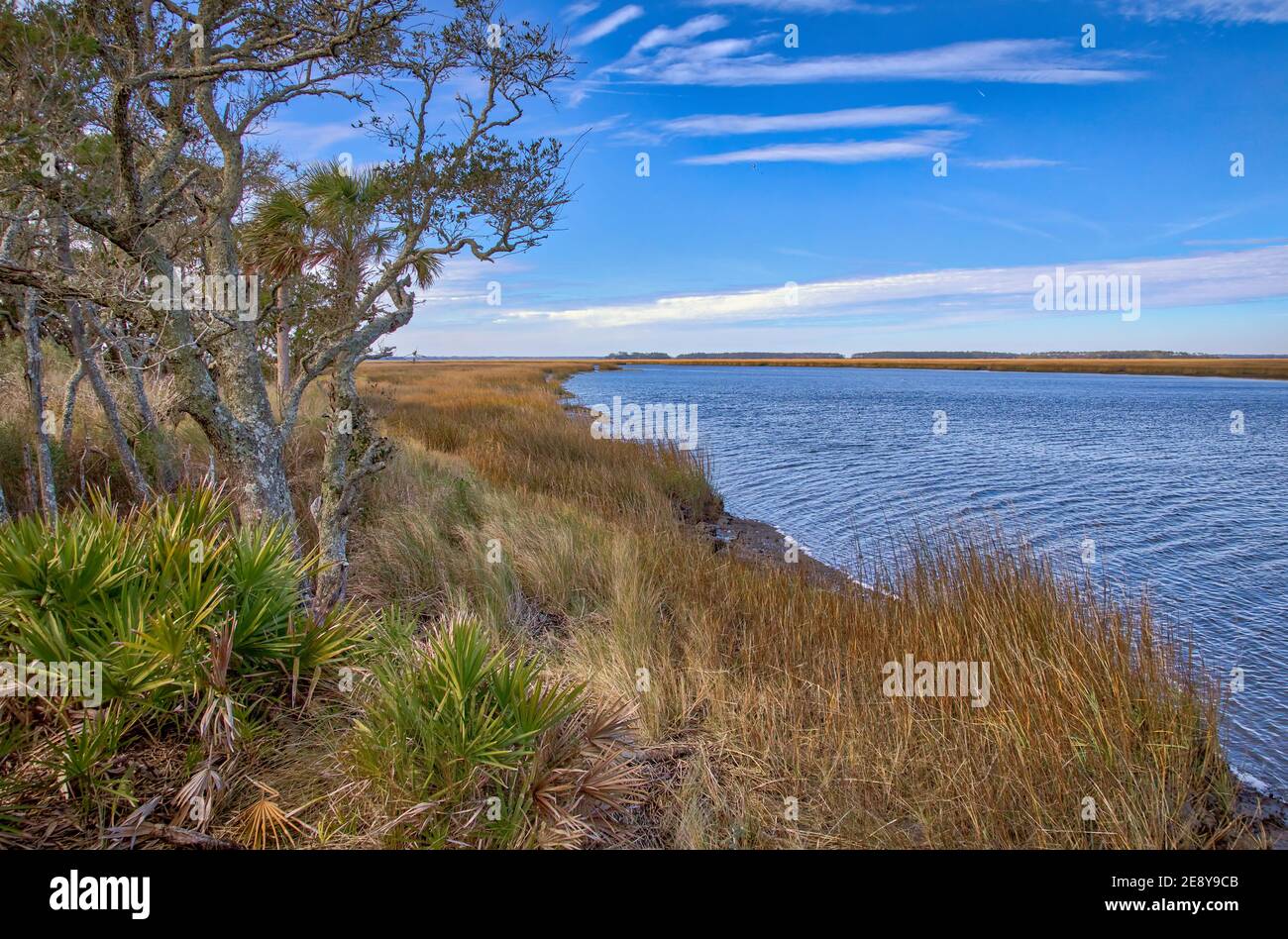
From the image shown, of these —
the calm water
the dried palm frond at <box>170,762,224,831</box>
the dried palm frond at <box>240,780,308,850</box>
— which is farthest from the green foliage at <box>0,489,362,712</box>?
the calm water

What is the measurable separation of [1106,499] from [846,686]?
41.8ft

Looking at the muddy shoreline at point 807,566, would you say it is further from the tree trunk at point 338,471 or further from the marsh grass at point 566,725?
the tree trunk at point 338,471

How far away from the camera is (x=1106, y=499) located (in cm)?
1445

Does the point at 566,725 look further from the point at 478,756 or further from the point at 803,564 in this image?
the point at 803,564

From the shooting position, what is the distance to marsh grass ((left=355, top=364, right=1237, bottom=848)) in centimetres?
377

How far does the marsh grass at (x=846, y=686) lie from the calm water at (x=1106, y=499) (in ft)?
5.88

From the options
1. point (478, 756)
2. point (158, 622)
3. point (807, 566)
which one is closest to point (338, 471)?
point (158, 622)

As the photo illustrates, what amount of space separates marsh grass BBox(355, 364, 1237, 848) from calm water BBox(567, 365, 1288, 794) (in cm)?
179

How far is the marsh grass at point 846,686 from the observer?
377 centimetres

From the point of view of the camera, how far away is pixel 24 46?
5.15m

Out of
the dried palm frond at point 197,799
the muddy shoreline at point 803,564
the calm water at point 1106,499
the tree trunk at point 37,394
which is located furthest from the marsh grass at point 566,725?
the tree trunk at point 37,394

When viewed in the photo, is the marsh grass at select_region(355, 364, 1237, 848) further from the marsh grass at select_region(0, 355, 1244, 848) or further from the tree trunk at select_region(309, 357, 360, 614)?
the tree trunk at select_region(309, 357, 360, 614)
